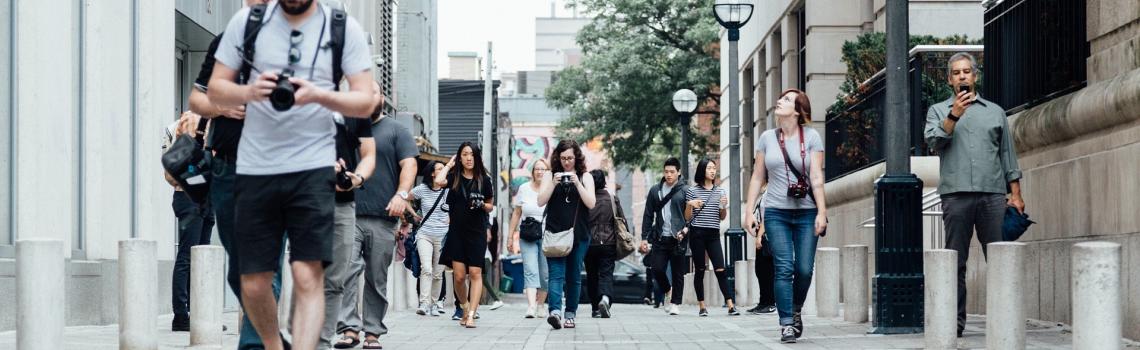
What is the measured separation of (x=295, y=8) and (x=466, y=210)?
798cm

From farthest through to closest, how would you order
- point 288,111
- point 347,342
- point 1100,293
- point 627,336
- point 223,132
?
point 627,336
point 347,342
point 223,132
point 1100,293
point 288,111

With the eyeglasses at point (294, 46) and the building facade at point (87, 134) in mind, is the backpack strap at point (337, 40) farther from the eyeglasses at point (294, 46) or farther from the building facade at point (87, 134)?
the building facade at point (87, 134)

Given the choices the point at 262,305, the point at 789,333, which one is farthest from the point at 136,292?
the point at 789,333

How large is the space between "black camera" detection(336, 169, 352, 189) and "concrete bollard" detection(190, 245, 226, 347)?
2622mm

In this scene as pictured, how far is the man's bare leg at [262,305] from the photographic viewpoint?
6.32 meters

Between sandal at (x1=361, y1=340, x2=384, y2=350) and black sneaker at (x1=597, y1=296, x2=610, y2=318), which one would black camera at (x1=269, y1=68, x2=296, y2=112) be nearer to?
sandal at (x1=361, y1=340, x2=384, y2=350)

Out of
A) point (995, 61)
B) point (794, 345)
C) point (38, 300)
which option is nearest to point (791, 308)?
point (794, 345)

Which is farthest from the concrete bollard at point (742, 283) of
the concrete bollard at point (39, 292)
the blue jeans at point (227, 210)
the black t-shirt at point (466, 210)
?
the blue jeans at point (227, 210)

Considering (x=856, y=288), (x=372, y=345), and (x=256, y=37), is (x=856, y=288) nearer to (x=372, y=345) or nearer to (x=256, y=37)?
(x=372, y=345)

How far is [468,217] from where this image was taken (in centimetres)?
1416

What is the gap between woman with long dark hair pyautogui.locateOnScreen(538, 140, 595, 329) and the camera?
13750 mm

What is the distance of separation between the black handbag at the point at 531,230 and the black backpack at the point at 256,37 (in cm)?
946

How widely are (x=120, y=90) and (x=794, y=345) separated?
6919 millimetres

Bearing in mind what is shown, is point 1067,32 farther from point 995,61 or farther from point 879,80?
point 879,80
